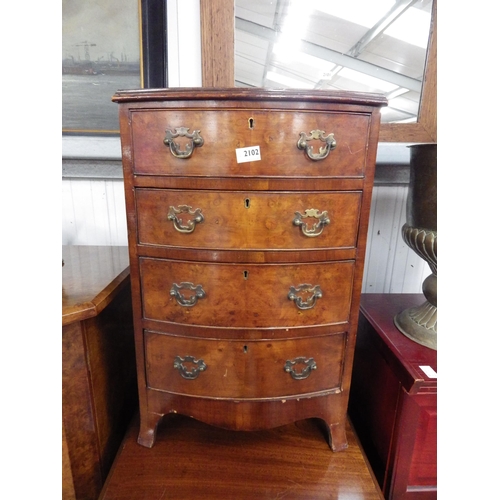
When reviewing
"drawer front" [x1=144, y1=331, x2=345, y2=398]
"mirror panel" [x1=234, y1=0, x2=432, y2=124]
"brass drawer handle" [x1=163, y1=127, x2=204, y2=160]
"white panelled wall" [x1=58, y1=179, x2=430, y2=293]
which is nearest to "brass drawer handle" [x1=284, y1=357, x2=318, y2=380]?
"drawer front" [x1=144, y1=331, x2=345, y2=398]

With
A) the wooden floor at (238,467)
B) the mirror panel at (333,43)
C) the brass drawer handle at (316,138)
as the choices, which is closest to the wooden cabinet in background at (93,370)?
the wooden floor at (238,467)

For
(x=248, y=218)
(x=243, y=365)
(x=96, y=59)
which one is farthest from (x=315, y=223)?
(x=96, y=59)

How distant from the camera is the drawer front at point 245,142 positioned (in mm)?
810

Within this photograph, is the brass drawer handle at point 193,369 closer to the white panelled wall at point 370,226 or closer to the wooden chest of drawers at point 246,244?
the wooden chest of drawers at point 246,244

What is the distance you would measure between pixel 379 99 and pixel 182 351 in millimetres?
846

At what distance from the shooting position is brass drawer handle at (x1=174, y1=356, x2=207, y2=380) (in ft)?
3.22

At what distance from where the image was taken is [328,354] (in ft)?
3.28

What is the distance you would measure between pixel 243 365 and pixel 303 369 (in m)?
0.18

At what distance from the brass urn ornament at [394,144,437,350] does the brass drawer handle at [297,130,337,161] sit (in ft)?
1.21

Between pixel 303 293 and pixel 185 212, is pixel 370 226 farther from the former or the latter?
pixel 185 212

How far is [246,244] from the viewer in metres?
0.88

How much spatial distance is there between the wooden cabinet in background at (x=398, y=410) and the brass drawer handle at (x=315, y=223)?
1.63ft

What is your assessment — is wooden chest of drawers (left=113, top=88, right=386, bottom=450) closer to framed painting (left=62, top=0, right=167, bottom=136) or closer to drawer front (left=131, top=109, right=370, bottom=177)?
drawer front (left=131, top=109, right=370, bottom=177)
